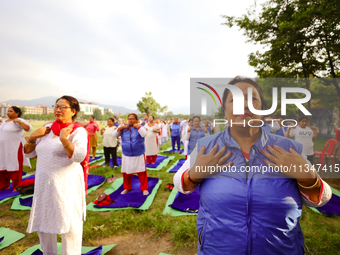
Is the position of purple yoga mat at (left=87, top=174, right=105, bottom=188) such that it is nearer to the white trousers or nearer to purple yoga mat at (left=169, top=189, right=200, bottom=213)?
purple yoga mat at (left=169, top=189, right=200, bottom=213)

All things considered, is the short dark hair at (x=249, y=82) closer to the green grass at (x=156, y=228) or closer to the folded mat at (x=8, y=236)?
the green grass at (x=156, y=228)

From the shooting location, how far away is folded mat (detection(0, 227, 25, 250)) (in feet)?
9.41

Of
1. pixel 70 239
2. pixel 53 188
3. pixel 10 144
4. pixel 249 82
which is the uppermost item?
pixel 249 82

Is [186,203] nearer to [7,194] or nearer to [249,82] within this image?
[249,82]

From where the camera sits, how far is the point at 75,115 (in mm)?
2420

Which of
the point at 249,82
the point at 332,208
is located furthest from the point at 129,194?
the point at 332,208

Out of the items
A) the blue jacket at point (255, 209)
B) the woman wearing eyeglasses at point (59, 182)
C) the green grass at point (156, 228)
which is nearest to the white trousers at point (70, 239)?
the woman wearing eyeglasses at point (59, 182)

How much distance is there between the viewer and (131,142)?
4.47 m

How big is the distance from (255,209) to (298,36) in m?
6.53

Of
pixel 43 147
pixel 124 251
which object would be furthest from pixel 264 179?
pixel 124 251

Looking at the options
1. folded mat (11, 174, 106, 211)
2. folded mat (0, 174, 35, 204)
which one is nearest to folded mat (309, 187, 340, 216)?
folded mat (11, 174, 106, 211)

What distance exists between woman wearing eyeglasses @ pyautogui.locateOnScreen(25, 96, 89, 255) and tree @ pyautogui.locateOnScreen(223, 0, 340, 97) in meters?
5.63

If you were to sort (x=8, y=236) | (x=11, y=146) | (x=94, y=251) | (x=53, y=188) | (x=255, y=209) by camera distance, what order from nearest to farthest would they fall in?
1. (x=255, y=209)
2. (x=53, y=188)
3. (x=94, y=251)
4. (x=8, y=236)
5. (x=11, y=146)

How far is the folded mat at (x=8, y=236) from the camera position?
2.87m
